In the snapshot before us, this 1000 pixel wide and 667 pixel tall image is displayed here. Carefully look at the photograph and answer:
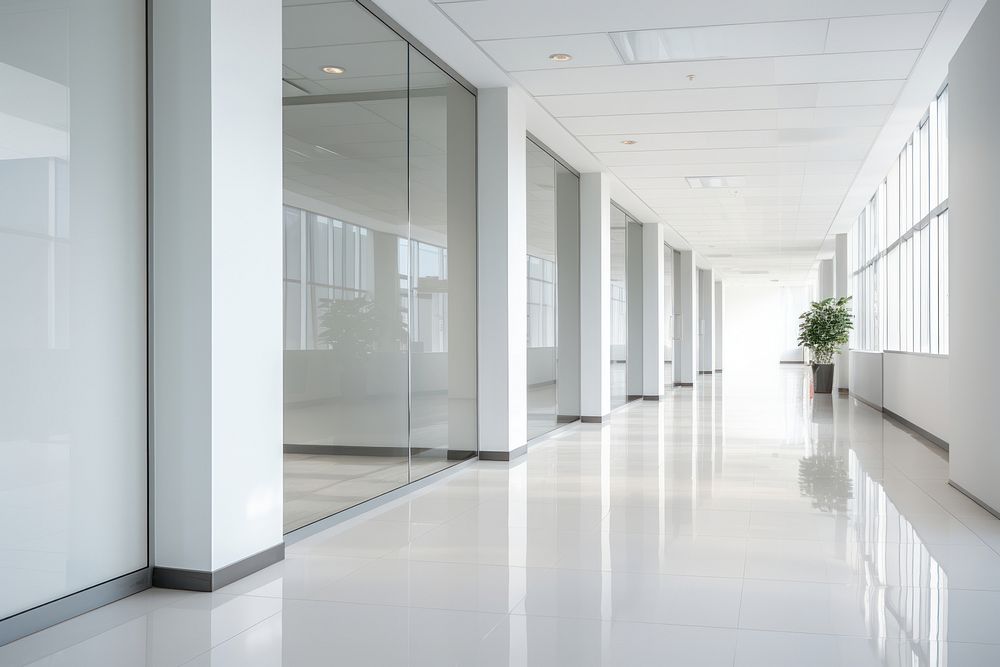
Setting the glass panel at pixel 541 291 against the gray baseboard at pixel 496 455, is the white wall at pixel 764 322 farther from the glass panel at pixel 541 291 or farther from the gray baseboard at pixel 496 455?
the gray baseboard at pixel 496 455

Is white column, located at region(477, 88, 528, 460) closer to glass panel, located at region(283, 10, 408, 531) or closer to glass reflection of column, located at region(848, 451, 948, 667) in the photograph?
glass panel, located at region(283, 10, 408, 531)

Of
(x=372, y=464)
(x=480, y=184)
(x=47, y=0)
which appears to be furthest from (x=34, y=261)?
(x=480, y=184)

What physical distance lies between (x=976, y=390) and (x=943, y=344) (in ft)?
14.7

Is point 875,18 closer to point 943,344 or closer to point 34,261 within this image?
point 943,344

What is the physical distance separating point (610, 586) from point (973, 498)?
154 inches

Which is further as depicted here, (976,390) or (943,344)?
(943,344)

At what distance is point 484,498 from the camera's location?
23.2 feet

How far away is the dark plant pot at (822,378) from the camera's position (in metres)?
20.0

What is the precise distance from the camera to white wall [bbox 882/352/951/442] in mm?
10242

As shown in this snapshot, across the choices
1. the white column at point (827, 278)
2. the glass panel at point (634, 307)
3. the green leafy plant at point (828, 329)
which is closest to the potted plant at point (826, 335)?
the green leafy plant at point (828, 329)

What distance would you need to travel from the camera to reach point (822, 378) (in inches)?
Answer: 793

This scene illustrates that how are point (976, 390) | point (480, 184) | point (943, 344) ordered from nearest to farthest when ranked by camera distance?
point (976, 390)
point (480, 184)
point (943, 344)

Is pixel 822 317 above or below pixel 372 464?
above

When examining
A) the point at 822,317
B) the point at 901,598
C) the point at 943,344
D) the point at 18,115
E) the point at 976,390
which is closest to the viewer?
the point at 18,115
